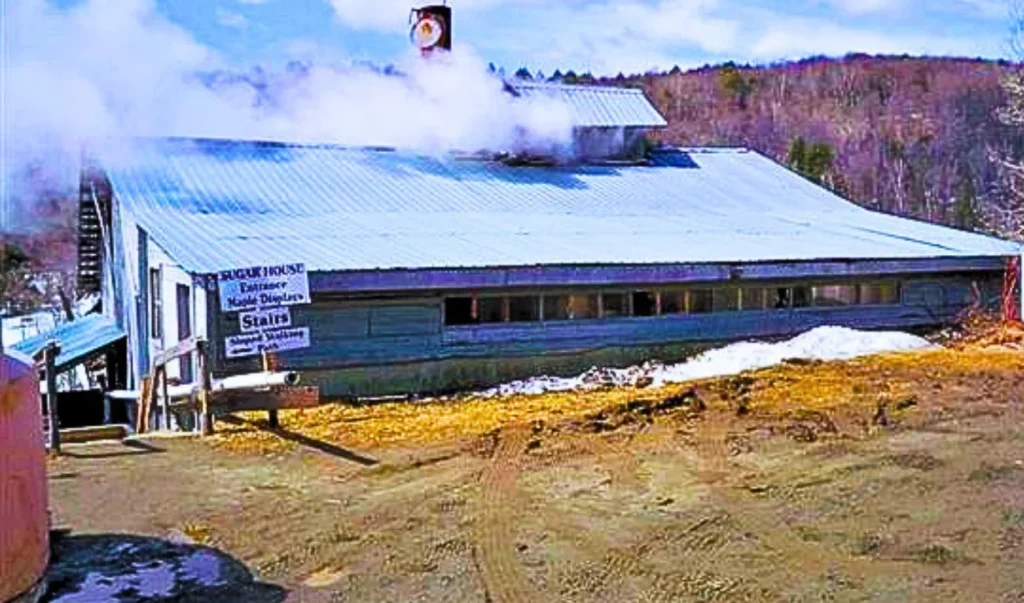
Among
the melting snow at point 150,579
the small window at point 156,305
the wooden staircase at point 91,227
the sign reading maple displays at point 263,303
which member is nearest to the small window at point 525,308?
the sign reading maple displays at point 263,303

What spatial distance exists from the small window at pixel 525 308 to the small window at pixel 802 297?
164 inches

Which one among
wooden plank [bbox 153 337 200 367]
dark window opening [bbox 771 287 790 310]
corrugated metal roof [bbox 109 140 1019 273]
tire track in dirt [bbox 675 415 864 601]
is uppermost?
corrugated metal roof [bbox 109 140 1019 273]

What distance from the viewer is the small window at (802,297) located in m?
16.8

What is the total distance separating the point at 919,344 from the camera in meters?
16.0

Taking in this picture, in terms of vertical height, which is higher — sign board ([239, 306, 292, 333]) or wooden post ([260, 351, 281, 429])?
sign board ([239, 306, 292, 333])

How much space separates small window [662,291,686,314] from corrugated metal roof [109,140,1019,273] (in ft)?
1.94

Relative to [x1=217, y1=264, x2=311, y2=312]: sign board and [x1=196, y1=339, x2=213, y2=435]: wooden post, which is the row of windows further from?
[x1=196, y1=339, x2=213, y2=435]: wooden post

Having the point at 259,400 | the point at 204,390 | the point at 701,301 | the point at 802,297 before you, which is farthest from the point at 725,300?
the point at 204,390

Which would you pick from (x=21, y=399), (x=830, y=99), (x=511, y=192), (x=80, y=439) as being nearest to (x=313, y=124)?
(x=511, y=192)

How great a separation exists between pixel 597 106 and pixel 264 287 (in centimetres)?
1211

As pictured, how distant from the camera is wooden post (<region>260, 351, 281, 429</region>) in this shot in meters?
11.2

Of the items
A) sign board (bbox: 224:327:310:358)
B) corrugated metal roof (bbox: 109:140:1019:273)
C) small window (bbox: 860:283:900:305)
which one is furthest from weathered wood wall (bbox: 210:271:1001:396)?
sign board (bbox: 224:327:310:358)

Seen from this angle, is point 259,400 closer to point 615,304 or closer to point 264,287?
point 264,287

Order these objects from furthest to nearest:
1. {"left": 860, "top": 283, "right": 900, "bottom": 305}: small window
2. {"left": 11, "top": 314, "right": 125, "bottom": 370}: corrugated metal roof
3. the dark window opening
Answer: {"left": 11, "top": 314, "right": 125, "bottom": 370}: corrugated metal roof < {"left": 860, "top": 283, "right": 900, "bottom": 305}: small window < the dark window opening
